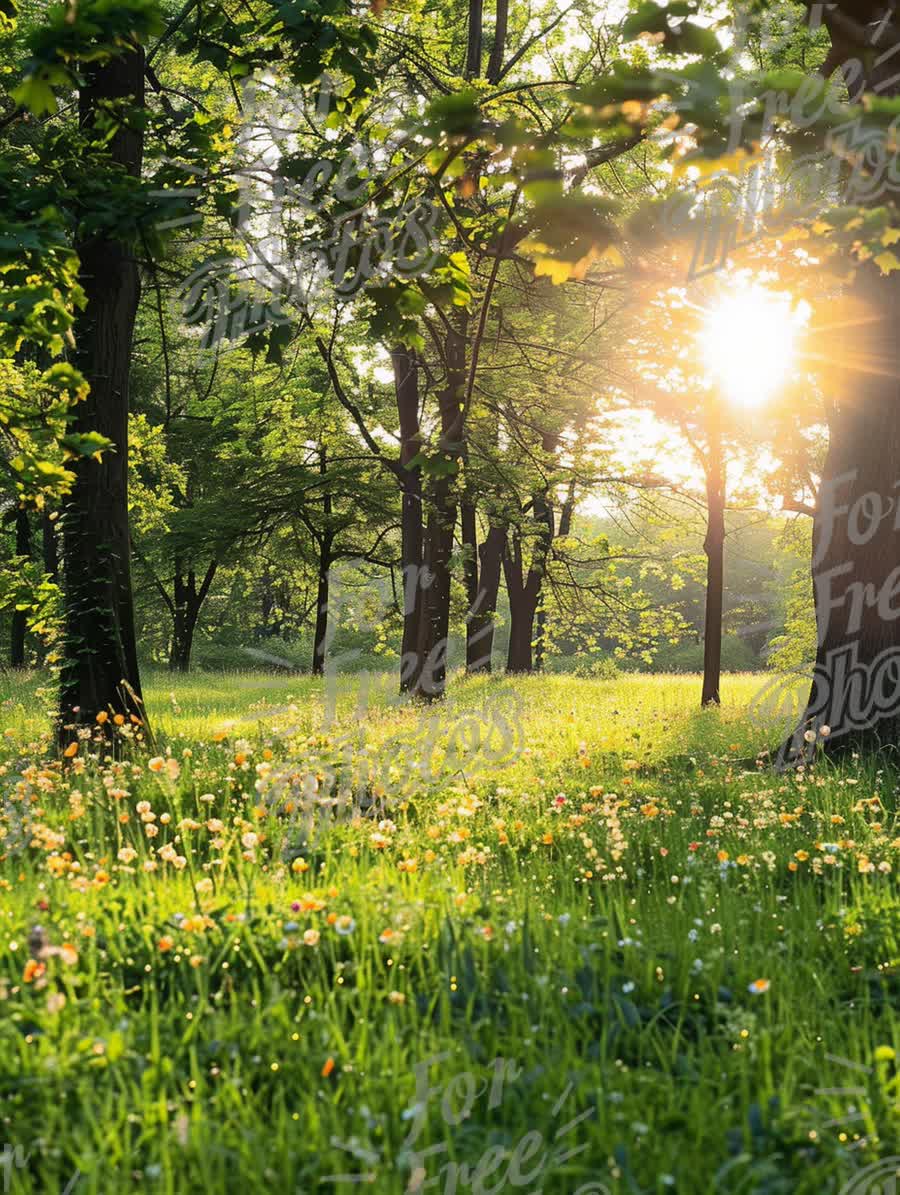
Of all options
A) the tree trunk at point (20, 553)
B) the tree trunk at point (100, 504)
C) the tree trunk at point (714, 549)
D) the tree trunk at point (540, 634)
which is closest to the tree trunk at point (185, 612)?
the tree trunk at point (20, 553)

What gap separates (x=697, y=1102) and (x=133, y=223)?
5306 millimetres

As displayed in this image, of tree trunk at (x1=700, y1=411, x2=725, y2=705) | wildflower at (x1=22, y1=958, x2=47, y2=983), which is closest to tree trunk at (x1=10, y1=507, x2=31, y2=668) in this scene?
tree trunk at (x1=700, y1=411, x2=725, y2=705)

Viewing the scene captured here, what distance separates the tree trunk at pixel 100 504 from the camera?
8539 mm

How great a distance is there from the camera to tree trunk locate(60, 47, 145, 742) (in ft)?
28.0

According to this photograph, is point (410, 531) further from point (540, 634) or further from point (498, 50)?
point (540, 634)

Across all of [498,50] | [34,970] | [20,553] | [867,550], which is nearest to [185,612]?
[20,553]

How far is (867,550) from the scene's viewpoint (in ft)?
26.9

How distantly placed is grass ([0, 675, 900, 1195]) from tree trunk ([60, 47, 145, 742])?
8.77 ft

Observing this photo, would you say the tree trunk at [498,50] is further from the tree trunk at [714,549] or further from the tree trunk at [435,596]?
the tree trunk at [714,549]

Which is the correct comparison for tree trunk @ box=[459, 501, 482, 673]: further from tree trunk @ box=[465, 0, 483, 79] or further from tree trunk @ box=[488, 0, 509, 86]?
tree trunk @ box=[465, 0, 483, 79]

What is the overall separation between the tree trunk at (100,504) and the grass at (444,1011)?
2672 millimetres

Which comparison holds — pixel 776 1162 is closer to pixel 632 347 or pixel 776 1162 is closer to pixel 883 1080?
pixel 883 1080

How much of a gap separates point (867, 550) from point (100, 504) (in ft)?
21.3

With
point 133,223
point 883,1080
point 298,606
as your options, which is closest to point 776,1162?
point 883,1080
